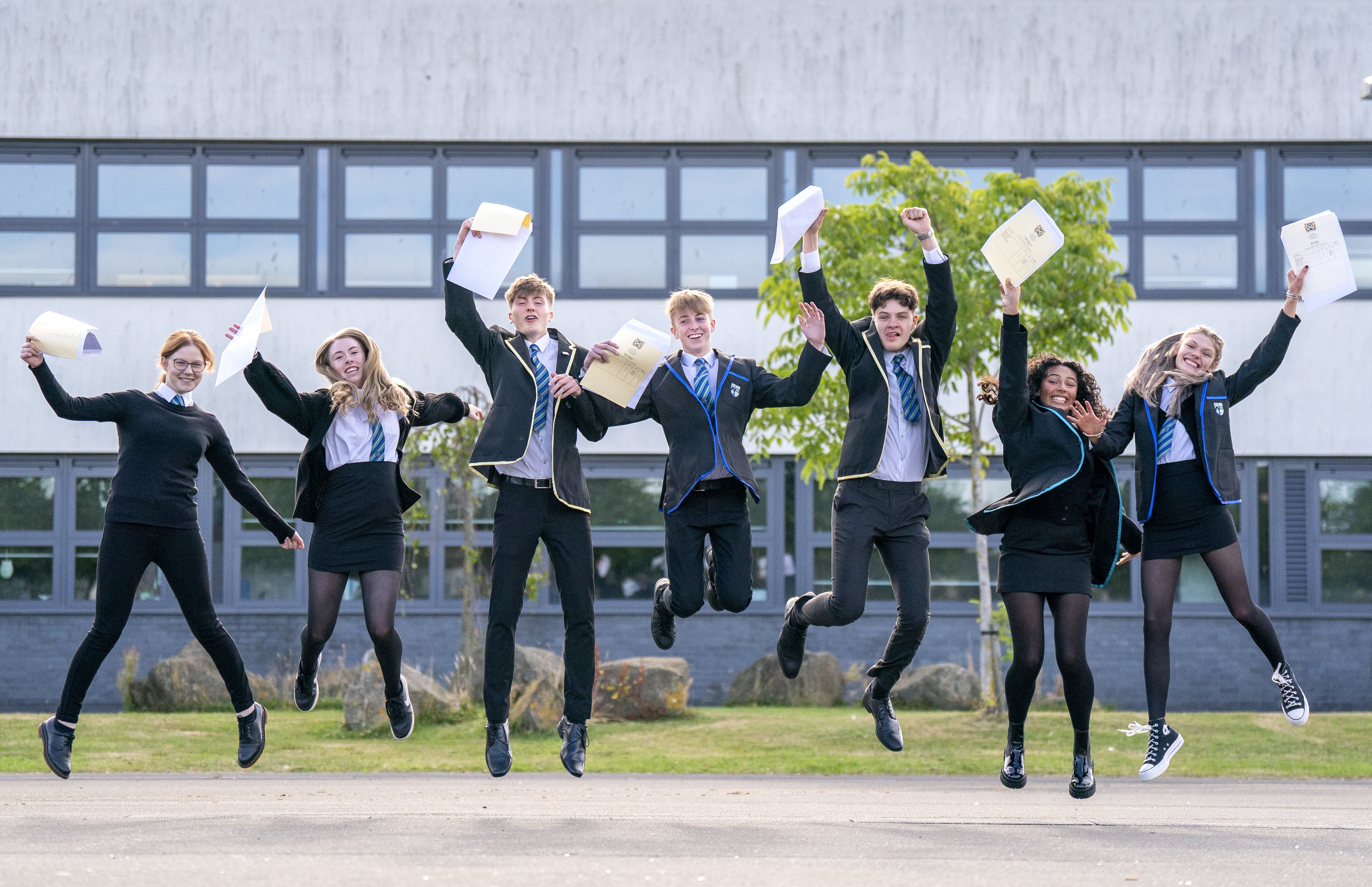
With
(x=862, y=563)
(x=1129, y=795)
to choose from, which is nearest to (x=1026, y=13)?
(x=1129, y=795)

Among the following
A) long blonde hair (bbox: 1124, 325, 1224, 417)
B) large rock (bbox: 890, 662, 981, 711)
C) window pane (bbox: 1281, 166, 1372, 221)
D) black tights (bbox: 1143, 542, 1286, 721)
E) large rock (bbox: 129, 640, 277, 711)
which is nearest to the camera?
black tights (bbox: 1143, 542, 1286, 721)

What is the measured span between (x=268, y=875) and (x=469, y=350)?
2725mm

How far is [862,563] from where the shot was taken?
748 cm

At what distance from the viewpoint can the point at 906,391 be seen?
7.48 m

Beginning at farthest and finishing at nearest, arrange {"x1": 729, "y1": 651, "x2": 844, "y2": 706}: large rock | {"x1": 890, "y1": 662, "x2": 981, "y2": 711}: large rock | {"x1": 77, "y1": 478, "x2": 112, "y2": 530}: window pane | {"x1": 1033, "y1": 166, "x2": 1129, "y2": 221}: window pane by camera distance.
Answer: {"x1": 1033, "y1": 166, "x2": 1129, "y2": 221}: window pane < {"x1": 77, "y1": 478, "x2": 112, "y2": 530}: window pane < {"x1": 729, "y1": 651, "x2": 844, "y2": 706}: large rock < {"x1": 890, "y1": 662, "x2": 981, "y2": 711}: large rock

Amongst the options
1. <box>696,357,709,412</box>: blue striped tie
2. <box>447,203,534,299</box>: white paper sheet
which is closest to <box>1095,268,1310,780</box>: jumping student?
<box>696,357,709,412</box>: blue striped tie

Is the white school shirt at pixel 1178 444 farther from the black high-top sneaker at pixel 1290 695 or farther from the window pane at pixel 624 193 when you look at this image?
the window pane at pixel 624 193

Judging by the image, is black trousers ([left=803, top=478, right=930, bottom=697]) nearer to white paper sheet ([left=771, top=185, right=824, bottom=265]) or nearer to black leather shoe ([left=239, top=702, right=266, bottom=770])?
white paper sheet ([left=771, top=185, right=824, bottom=265])

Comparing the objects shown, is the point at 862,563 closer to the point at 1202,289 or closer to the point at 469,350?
the point at 469,350

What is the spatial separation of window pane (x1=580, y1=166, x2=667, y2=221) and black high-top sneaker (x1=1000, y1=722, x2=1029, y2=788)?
11.4 m

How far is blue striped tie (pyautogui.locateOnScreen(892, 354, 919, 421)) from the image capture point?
745 centimetres

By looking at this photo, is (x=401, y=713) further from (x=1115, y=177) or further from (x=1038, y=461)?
(x=1115, y=177)

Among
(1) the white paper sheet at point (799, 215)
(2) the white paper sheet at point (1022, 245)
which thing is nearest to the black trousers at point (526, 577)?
(1) the white paper sheet at point (799, 215)

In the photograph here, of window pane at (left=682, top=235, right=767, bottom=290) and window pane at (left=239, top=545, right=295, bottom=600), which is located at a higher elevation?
window pane at (left=682, top=235, right=767, bottom=290)
